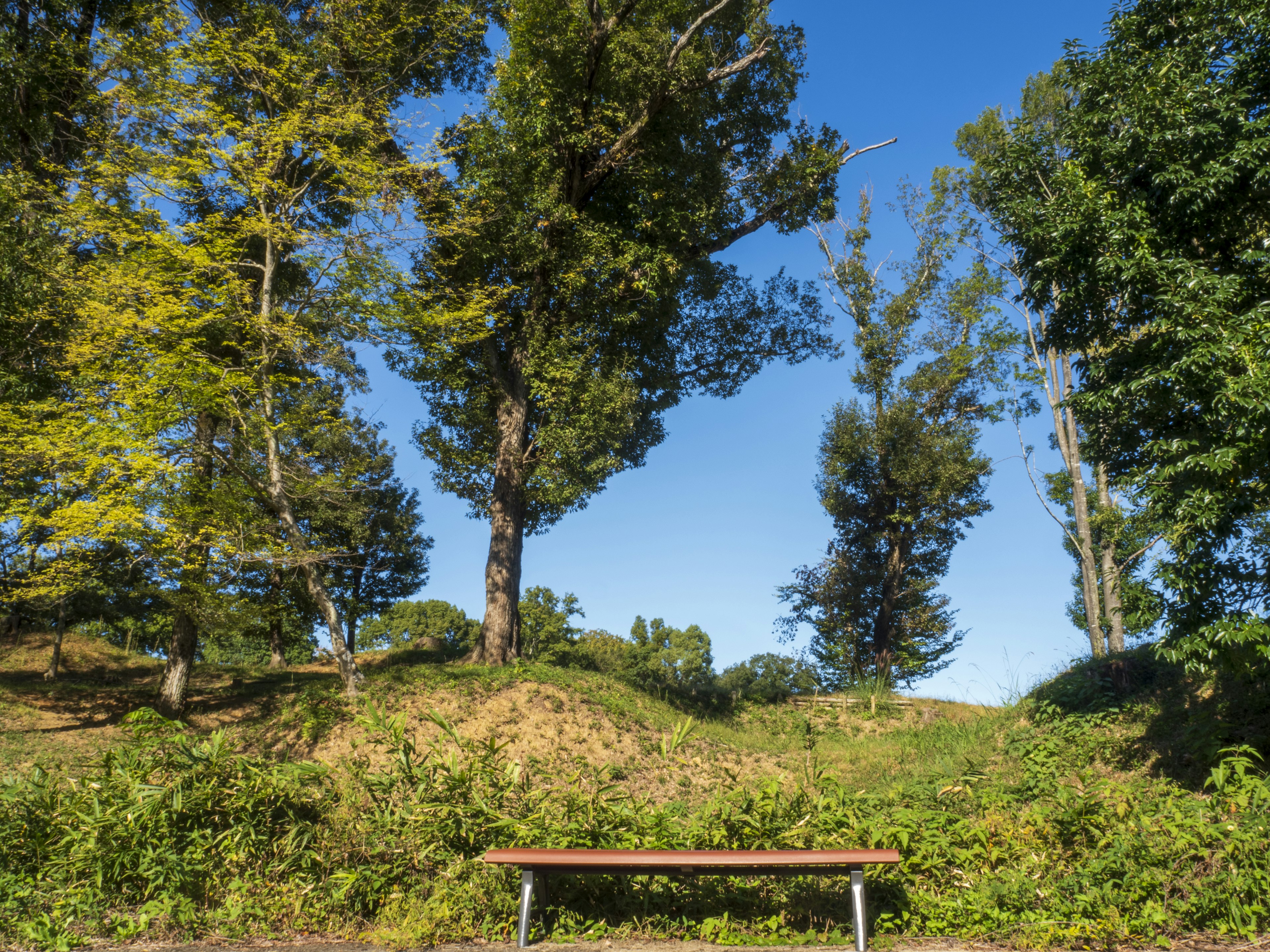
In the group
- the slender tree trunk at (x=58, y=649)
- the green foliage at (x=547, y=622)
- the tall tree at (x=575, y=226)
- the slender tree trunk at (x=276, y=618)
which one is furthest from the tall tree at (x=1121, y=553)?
the green foliage at (x=547, y=622)

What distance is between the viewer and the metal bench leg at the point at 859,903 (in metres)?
4.17

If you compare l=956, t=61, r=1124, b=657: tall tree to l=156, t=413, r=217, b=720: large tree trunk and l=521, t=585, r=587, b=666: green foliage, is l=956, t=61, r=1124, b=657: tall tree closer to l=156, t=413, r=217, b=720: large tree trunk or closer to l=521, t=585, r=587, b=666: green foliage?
l=156, t=413, r=217, b=720: large tree trunk

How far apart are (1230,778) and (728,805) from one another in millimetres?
5011

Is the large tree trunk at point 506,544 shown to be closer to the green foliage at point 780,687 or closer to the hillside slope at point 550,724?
the hillside slope at point 550,724

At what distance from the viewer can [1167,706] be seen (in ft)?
29.6

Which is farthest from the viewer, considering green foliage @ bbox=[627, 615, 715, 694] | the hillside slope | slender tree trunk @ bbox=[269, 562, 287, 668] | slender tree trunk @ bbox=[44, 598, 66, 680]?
green foliage @ bbox=[627, 615, 715, 694]

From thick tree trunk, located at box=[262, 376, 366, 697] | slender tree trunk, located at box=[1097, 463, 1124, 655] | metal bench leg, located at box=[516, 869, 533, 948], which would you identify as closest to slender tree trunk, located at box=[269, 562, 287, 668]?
thick tree trunk, located at box=[262, 376, 366, 697]

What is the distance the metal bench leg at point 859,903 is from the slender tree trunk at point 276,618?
36.0 ft

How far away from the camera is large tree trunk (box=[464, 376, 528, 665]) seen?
14938mm

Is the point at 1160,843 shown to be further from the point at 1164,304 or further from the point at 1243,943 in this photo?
the point at 1164,304

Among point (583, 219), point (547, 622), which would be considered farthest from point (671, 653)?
point (583, 219)

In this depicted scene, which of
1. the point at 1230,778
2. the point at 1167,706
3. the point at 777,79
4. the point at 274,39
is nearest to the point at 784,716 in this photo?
the point at 1167,706

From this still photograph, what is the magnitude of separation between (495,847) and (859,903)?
2390 mm

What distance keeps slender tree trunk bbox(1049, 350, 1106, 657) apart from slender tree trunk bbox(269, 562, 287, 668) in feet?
63.3
